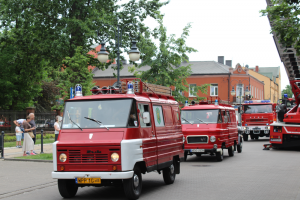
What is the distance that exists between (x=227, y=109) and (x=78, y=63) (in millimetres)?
8336

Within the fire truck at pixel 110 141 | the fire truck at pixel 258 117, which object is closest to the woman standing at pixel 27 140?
the fire truck at pixel 110 141

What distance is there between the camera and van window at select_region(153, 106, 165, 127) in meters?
10.2

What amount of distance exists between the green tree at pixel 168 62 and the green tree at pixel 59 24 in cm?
366

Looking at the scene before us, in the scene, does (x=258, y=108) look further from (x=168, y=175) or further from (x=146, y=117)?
(x=146, y=117)

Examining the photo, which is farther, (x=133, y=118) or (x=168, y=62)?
(x=168, y=62)

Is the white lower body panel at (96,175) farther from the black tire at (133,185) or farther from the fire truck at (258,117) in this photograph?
the fire truck at (258,117)

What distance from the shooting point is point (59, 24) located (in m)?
29.0

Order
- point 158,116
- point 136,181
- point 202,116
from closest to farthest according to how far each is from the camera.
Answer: point 136,181 < point 158,116 < point 202,116

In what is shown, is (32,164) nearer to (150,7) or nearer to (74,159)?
(74,159)

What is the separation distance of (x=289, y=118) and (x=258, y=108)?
33.3ft

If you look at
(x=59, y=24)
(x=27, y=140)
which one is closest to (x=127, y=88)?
(x=27, y=140)

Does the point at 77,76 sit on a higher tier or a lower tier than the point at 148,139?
higher

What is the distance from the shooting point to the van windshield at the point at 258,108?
3147 centimetres

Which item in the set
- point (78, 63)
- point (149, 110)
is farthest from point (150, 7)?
point (149, 110)
